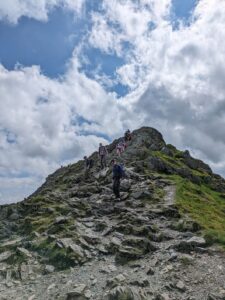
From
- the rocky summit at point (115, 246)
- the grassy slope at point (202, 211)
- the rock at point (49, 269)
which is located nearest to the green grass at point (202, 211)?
the grassy slope at point (202, 211)

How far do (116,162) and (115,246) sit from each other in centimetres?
2674

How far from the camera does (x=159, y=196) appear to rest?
42.7 meters

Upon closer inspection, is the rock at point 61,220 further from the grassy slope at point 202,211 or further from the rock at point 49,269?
the grassy slope at point 202,211

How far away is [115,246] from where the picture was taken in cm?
2695

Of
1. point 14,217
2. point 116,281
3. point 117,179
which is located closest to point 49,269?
point 116,281

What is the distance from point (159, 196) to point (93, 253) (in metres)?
17.1

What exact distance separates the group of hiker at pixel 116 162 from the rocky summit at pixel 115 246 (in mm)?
1524

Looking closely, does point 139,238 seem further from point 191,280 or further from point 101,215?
point 101,215

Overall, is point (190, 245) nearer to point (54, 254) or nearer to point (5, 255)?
point (54, 254)

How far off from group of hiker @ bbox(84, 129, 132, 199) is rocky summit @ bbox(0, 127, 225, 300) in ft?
5.00

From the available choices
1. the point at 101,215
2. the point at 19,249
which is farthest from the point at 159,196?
the point at 19,249

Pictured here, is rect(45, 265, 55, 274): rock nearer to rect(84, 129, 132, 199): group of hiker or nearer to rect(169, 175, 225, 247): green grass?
rect(169, 175, 225, 247): green grass

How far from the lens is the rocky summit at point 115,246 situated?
21094 millimetres

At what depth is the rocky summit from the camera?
69.2ft
